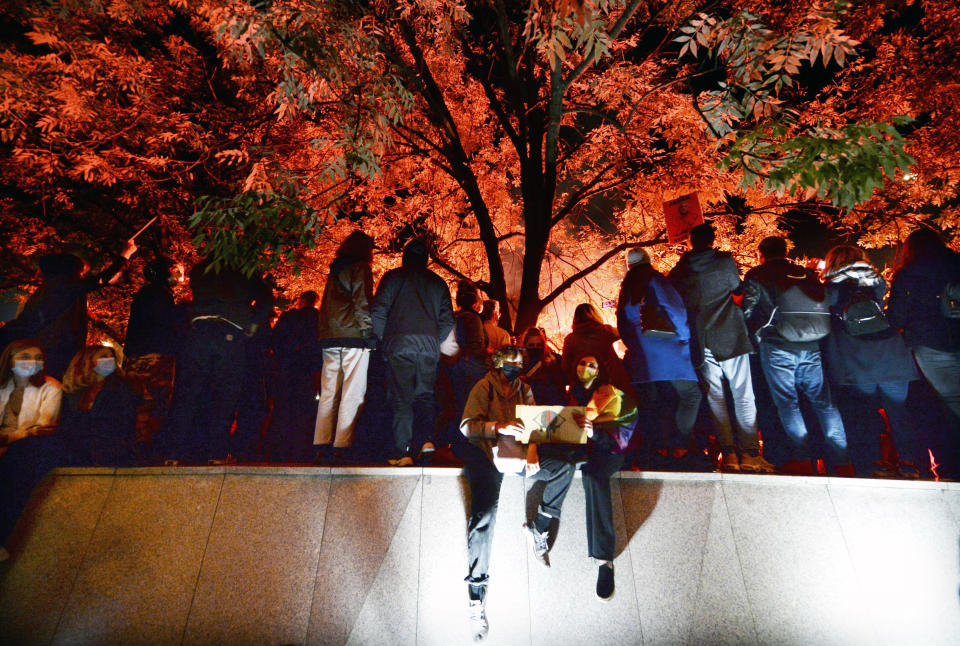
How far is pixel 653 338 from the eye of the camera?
15.2 feet

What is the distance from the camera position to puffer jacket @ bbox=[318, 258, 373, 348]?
15.2 ft

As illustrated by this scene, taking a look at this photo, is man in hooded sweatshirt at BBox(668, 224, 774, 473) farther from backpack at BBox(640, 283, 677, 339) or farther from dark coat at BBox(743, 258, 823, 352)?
backpack at BBox(640, 283, 677, 339)

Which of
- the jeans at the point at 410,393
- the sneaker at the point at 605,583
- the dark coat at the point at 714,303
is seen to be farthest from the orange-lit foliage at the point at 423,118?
the sneaker at the point at 605,583

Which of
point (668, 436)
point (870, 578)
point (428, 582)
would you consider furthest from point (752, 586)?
point (428, 582)

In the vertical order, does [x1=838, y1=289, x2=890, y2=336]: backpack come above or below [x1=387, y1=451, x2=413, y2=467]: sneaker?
above

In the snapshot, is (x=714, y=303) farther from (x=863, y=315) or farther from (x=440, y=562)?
(x=440, y=562)

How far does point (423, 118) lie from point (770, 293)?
742 cm

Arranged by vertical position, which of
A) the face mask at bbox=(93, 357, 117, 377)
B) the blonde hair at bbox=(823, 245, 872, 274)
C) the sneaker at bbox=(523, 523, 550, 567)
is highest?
the blonde hair at bbox=(823, 245, 872, 274)

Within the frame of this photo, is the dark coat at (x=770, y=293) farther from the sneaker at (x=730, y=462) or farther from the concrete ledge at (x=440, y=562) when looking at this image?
the concrete ledge at (x=440, y=562)

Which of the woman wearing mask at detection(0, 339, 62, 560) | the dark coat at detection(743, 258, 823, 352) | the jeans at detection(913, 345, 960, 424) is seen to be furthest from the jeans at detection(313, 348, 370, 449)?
the jeans at detection(913, 345, 960, 424)

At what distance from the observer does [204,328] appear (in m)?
4.56

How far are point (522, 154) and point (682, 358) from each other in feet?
16.3

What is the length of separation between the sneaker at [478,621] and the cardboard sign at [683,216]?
500 centimetres

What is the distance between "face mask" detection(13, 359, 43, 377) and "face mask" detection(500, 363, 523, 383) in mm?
4424
